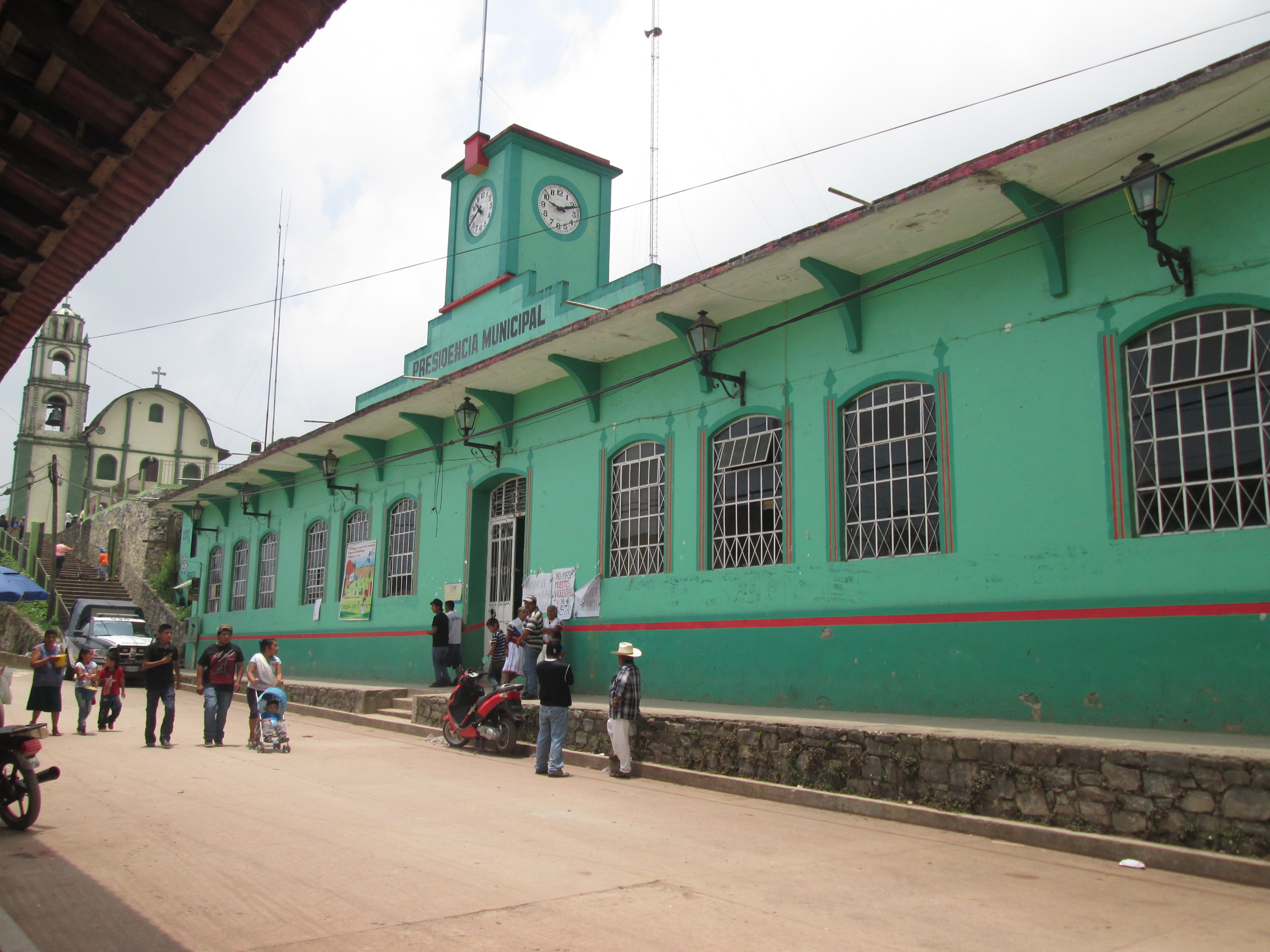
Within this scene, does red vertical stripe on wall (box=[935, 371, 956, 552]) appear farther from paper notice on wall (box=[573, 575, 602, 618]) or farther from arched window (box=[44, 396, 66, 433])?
arched window (box=[44, 396, 66, 433])

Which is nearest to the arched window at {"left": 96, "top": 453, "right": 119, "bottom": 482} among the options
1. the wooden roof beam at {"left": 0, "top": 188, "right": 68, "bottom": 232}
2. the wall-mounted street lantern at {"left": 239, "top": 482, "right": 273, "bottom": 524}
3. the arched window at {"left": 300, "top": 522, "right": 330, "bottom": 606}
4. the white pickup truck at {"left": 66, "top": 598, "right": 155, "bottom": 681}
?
the white pickup truck at {"left": 66, "top": 598, "right": 155, "bottom": 681}

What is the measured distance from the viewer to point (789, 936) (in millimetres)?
4863

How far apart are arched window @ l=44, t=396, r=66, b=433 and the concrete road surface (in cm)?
4851

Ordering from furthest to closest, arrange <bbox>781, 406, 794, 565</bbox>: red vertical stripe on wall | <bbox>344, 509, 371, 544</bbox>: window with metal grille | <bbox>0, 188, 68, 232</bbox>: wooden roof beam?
1. <bbox>344, 509, 371, 544</bbox>: window with metal grille
2. <bbox>781, 406, 794, 565</bbox>: red vertical stripe on wall
3. <bbox>0, 188, 68, 232</bbox>: wooden roof beam

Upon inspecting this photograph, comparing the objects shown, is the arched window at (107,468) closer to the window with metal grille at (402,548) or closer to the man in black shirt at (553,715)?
the window with metal grille at (402,548)

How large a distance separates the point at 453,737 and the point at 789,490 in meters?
5.38

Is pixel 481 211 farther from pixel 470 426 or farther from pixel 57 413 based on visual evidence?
pixel 57 413

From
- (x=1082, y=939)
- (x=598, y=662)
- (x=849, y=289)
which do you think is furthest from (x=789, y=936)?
(x=598, y=662)

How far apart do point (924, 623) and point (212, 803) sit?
6739 mm

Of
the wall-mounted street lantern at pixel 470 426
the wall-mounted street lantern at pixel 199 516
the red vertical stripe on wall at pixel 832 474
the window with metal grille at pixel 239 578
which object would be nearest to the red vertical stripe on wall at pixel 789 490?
the red vertical stripe on wall at pixel 832 474

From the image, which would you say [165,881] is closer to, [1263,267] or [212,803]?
[212,803]

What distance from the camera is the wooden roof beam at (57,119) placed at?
173 inches

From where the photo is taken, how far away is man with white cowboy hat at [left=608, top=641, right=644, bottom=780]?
33.9 ft

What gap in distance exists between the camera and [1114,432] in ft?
28.7
